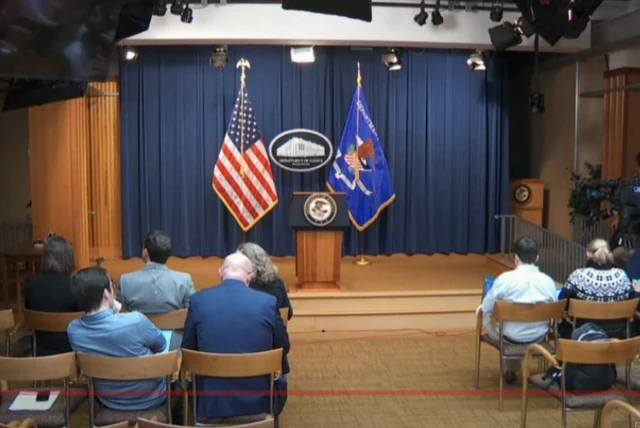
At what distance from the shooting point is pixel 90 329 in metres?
3.09

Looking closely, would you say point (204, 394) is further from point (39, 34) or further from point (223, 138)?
point (223, 138)

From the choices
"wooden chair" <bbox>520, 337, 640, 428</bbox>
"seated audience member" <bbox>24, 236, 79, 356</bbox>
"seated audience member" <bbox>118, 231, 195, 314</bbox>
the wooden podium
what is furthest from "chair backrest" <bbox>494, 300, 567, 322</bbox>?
the wooden podium

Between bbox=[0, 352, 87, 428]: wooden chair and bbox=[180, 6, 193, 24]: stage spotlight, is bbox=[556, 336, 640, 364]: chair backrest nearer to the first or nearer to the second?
bbox=[0, 352, 87, 428]: wooden chair

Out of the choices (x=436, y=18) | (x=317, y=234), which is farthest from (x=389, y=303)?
(x=436, y=18)

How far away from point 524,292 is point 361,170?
4438 millimetres

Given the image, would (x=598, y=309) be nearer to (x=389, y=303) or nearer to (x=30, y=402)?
(x=389, y=303)

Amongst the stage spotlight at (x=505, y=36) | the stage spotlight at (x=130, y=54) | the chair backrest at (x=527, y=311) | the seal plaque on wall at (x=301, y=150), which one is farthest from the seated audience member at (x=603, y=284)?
the stage spotlight at (x=130, y=54)

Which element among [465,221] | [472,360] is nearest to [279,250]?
[465,221]

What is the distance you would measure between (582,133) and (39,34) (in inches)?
267

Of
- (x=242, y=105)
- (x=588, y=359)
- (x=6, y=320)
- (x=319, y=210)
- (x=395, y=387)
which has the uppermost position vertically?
(x=242, y=105)

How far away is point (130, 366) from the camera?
295cm

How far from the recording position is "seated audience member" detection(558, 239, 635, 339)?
421 cm

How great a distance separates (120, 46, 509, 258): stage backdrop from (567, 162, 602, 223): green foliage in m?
1.08

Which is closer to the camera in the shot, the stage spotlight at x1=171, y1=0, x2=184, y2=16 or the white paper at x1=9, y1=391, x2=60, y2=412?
the white paper at x1=9, y1=391, x2=60, y2=412
